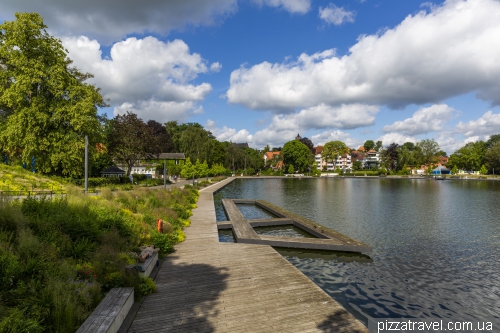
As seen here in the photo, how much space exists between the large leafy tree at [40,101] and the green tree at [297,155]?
7200cm

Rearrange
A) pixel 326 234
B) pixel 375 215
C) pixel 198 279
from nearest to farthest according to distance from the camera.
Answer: pixel 198 279 → pixel 326 234 → pixel 375 215

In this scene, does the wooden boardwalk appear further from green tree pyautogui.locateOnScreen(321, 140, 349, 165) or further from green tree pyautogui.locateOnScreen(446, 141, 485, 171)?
green tree pyautogui.locateOnScreen(446, 141, 485, 171)

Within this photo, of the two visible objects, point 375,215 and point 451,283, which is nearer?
point 451,283

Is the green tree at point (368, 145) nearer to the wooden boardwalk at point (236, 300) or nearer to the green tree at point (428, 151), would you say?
the green tree at point (428, 151)

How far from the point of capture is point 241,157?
8962cm

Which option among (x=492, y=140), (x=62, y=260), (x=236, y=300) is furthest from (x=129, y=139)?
(x=492, y=140)

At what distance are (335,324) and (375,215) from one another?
17.9 metres

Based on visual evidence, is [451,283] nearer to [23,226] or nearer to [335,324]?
[335,324]

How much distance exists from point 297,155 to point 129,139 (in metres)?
63.0

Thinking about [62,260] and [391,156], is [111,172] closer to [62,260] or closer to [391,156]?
[62,260]

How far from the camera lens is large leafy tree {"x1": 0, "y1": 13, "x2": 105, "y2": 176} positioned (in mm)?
24609

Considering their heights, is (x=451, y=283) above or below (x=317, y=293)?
below

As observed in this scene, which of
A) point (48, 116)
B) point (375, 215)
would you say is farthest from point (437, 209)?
point (48, 116)

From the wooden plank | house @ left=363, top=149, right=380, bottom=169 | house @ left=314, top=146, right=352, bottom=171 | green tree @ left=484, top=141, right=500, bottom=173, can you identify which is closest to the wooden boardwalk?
the wooden plank
